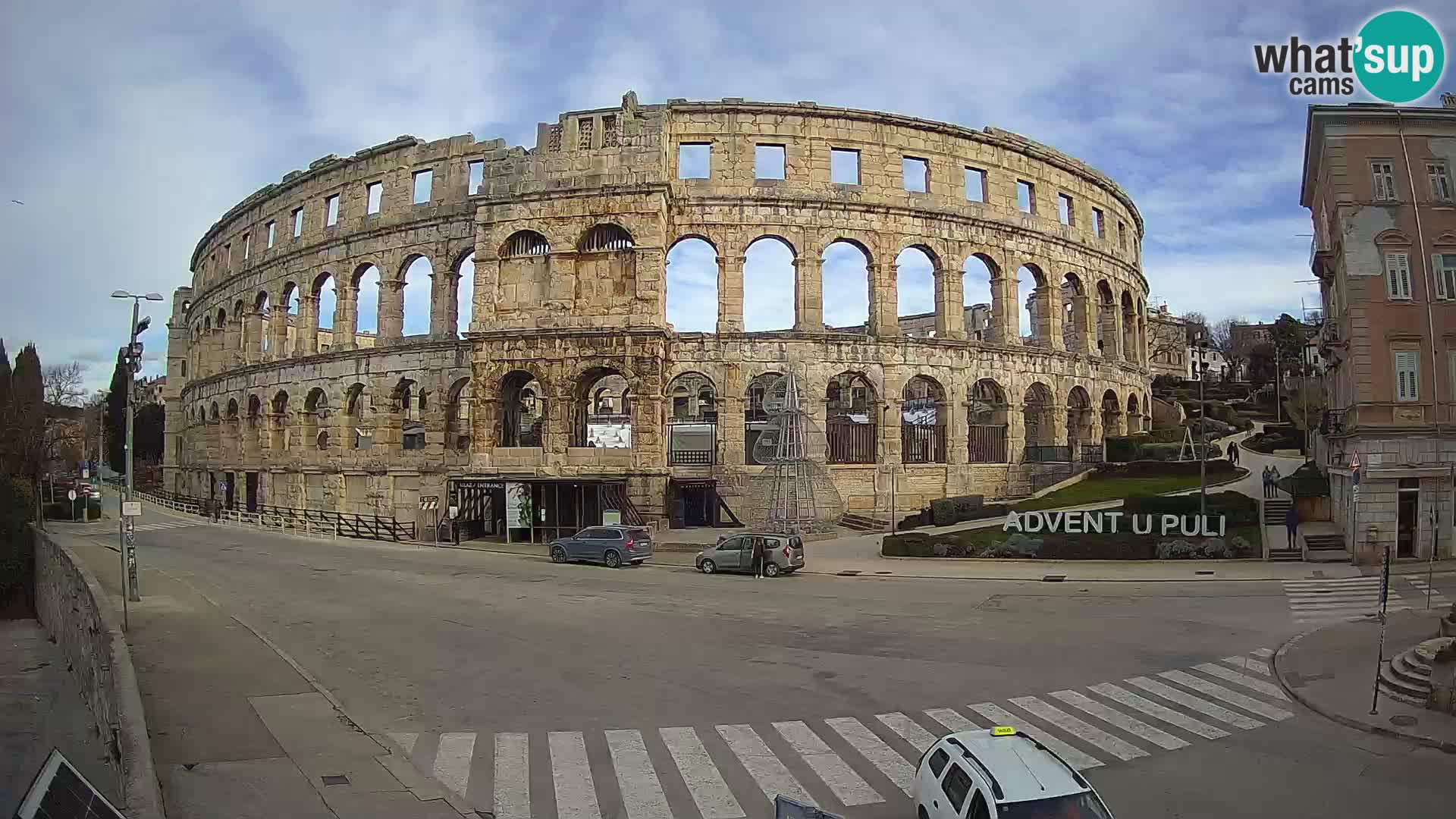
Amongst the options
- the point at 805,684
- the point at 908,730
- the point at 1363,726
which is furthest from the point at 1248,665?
the point at 805,684

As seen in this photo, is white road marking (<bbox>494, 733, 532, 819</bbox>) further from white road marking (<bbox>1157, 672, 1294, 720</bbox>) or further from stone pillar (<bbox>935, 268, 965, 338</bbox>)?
stone pillar (<bbox>935, 268, 965, 338</bbox>)

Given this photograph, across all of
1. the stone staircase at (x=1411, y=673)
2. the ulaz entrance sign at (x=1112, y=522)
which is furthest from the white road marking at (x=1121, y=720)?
the ulaz entrance sign at (x=1112, y=522)

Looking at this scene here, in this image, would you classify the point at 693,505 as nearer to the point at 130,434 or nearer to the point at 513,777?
the point at 130,434

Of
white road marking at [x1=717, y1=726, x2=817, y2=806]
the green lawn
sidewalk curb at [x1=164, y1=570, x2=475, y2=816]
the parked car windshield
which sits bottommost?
white road marking at [x1=717, y1=726, x2=817, y2=806]

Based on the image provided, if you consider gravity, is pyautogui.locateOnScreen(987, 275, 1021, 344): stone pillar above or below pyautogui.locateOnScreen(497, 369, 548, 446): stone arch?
above

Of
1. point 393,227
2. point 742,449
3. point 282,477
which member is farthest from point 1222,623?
point 282,477

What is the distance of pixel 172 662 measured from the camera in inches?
614

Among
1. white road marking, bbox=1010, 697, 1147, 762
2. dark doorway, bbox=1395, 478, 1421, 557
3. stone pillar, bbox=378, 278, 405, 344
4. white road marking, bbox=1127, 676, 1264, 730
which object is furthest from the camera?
stone pillar, bbox=378, 278, 405, 344

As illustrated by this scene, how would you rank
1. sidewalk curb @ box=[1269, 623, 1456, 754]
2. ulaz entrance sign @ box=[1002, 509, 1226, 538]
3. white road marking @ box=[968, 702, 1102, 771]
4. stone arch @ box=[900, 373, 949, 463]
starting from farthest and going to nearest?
stone arch @ box=[900, 373, 949, 463] < ulaz entrance sign @ box=[1002, 509, 1226, 538] < sidewalk curb @ box=[1269, 623, 1456, 754] < white road marking @ box=[968, 702, 1102, 771]

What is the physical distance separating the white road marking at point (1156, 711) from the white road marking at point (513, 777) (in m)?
8.85

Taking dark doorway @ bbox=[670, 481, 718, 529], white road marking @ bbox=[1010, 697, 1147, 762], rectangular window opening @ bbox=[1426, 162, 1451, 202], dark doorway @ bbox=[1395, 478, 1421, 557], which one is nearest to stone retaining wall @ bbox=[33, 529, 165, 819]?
white road marking @ bbox=[1010, 697, 1147, 762]

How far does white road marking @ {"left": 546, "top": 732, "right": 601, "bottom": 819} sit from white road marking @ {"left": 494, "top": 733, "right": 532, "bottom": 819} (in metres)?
0.31

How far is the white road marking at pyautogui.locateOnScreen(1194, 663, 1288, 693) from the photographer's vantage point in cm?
1372

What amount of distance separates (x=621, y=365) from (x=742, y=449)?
269 inches
